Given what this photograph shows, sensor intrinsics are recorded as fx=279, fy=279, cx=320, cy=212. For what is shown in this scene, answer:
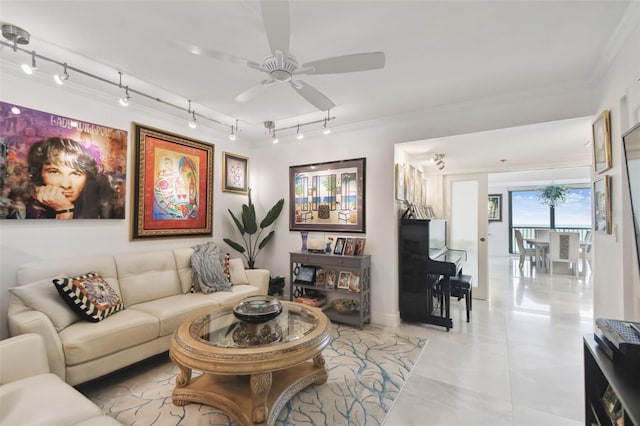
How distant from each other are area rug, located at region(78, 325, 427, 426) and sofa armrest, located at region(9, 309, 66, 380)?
0.37 metres

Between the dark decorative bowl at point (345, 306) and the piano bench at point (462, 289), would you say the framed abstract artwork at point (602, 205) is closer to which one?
Result: the piano bench at point (462, 289)

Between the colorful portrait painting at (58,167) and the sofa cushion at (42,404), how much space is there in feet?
5.53

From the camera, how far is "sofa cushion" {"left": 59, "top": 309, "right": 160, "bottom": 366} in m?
1.98

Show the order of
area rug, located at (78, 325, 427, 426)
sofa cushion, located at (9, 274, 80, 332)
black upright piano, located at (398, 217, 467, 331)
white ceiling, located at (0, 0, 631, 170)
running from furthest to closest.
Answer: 1. black upright piano, located at (398, 217, 467, 331)
2. sofa cushion, located at (9, 274, 80, 332)
3. area rug, located at (78, 325, 427, 426)
4. white ceiling, located at (0, 0, 631, 170)

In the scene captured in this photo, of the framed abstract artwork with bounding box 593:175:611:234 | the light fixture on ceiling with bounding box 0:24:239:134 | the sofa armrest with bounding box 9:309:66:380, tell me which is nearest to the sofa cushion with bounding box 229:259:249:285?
the sofa armrest with bounding box 9:309:66:380

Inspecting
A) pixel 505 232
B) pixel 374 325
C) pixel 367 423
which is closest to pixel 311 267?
pixel 374 325

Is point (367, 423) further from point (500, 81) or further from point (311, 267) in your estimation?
point (500, 81)

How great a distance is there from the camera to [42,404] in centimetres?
128

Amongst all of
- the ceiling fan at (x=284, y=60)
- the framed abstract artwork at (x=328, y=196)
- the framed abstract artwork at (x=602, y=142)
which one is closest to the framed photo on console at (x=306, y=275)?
the framed abstract artwork at (x=328, y=196)

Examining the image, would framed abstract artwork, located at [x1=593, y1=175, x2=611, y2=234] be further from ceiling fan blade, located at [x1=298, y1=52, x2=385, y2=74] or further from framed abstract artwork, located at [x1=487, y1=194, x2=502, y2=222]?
framed abstract artwork, located at [x1=487, y1=194, x2=502, y2=222]

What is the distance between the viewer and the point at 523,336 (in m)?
A: 3.15

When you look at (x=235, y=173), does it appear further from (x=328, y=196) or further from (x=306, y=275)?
(x=306, y=275)

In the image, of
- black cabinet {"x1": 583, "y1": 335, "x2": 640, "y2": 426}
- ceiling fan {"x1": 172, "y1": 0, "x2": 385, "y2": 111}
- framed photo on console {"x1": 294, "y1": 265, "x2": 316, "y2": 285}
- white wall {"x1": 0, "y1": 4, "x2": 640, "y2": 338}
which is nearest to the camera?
black cabinet {"x1": 583, "y1": 335, "x2": 640, "y2": 426}

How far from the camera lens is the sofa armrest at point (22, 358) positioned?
1532 mm
